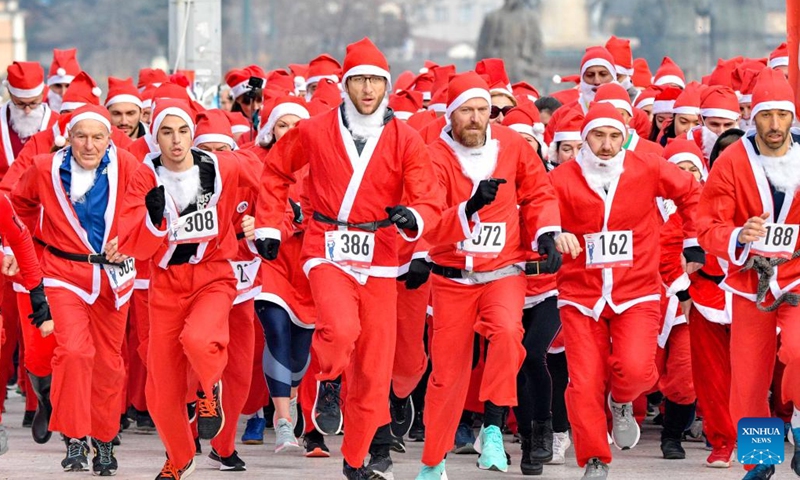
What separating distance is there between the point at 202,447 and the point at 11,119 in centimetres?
328

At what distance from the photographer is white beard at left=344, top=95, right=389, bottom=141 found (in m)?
10.3

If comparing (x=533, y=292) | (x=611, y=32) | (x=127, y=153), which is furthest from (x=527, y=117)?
(x=611, y=32)

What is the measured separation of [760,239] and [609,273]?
97 centimetres

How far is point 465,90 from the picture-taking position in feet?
34.8

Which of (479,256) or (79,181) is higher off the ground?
(79,181)

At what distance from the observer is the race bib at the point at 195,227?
1022 centimetres

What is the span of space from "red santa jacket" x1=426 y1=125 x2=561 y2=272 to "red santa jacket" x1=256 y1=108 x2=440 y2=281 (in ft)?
0.85

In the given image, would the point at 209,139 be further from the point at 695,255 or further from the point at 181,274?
the point at 695,255

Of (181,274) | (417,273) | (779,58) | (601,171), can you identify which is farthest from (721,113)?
(181,274)

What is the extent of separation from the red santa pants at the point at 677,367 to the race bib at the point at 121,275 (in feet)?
11.5

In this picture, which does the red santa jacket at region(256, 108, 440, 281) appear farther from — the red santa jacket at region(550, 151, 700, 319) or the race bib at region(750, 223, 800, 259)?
the race bib at region(750, 223, 800, 259)

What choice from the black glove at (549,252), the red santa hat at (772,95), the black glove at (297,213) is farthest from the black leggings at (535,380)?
the red santa hat at (772,95)

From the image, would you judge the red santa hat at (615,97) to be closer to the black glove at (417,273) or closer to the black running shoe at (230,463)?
the black glove at (417,273)

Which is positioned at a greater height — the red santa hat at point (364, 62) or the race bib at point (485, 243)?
the red santa hat at point (364, 62)
